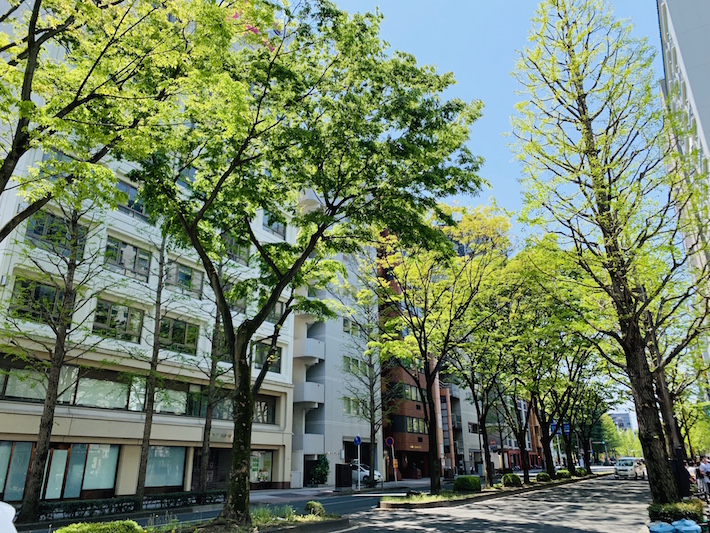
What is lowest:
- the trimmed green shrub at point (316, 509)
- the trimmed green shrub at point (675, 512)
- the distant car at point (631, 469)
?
the distant car at point (631, 469)

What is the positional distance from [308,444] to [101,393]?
54.7 feet

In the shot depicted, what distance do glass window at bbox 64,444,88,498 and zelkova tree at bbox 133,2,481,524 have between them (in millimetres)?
14742

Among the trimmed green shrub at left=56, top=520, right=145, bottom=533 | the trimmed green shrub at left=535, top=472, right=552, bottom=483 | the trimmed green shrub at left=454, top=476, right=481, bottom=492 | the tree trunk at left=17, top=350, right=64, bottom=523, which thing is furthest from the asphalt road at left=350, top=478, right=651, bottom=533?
the trimmed green shrub at left=535, top=472, right=552, bottom=483

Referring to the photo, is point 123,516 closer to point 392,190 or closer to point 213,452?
point 213,452

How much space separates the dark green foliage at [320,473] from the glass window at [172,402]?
12517 mm

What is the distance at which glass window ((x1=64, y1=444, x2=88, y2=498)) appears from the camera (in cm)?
2086

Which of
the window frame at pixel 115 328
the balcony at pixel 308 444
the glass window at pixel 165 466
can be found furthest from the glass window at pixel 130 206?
the balcony at pixel 308 444

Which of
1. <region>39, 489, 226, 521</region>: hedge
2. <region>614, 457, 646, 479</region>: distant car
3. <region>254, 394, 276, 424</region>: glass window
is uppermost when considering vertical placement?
<region>254, 394, 276, 424</region>: glass window

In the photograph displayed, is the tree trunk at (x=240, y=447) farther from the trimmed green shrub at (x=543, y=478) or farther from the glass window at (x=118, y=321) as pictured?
the trimmed green shrub at (x=543, y=478)

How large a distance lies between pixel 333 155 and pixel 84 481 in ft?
64.9

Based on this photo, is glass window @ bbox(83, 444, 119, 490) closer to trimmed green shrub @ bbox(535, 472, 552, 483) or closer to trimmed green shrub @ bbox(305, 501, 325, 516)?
trimmed green shrub @ bbox(305, 501, 325, 516)

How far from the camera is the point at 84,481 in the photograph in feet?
70.2

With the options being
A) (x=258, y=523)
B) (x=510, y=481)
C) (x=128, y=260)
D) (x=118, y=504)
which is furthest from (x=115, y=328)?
(x=510, y=481)

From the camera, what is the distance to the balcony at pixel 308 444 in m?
34.7
